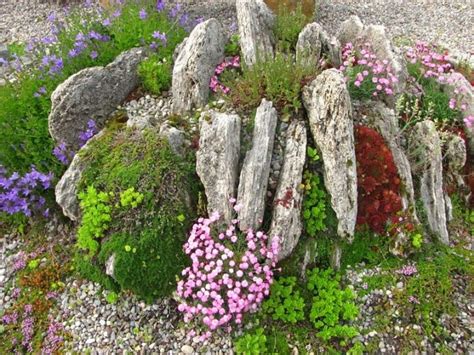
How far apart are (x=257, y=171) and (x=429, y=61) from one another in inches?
182

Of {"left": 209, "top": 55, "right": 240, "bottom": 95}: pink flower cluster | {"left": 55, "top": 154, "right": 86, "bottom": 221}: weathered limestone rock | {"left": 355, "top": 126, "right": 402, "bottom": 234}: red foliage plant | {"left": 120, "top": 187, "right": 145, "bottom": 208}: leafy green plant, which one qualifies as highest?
{"left": 209, "top": 55, "right": 240, "bottom": 95}: pink flower cluster

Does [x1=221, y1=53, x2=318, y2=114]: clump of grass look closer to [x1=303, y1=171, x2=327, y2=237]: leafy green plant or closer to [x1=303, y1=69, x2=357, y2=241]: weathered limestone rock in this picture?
[x1=303, y1=69, x2=357, y2=241]: weathered limestone rock

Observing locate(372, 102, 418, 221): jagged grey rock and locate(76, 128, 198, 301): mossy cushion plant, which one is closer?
locate(76, 128, 198, 301): mossy cushion plant

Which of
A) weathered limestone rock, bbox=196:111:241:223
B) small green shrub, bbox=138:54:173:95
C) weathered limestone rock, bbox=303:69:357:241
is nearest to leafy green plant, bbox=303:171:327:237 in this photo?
weathered limestone rock, bbox=303:69:357:241

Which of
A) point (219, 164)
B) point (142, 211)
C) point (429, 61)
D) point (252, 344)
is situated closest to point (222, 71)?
point (219, 164)

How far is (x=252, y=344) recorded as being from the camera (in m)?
4.93

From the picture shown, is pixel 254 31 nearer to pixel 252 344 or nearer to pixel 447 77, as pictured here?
pixel 447 77

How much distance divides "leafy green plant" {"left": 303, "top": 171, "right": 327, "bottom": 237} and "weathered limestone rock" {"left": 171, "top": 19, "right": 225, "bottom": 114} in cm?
212

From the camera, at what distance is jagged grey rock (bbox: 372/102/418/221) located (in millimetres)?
5910

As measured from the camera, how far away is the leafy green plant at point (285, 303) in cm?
513

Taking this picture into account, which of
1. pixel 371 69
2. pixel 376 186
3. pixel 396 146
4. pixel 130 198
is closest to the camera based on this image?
pixel 130 198

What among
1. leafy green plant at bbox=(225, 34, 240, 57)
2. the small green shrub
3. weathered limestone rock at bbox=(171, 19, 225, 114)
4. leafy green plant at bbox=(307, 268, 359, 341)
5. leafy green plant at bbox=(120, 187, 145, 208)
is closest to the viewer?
leafy green plant at bbox=(307, 268, 359, 341)

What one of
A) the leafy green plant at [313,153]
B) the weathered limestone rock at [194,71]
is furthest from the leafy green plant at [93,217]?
the leafy green plant at [313,153]

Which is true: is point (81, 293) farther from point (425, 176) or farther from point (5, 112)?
point (425, 176)
